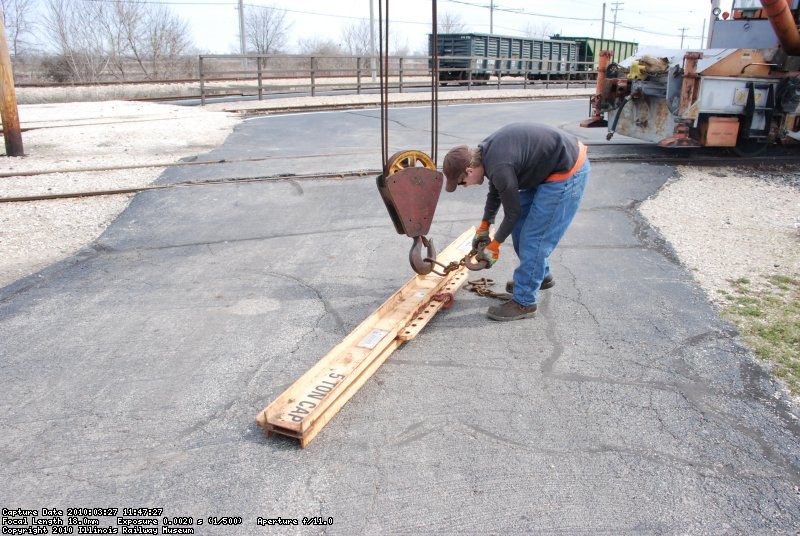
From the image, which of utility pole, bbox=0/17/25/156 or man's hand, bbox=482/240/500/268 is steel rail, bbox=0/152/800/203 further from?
man's hand, bbox=482/240/500/268

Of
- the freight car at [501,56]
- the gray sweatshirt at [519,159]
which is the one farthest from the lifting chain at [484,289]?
the freight car at [501,56]

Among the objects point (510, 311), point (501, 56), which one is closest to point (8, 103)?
point (510, 311)

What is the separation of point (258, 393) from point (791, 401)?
291 centimetres

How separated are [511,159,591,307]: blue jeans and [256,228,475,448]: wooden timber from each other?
62 cm

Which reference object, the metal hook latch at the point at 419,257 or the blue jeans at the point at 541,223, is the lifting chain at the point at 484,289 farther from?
the metal hook latch at the point at 419,257

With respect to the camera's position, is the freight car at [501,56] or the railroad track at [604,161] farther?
the freight car at [501,56]

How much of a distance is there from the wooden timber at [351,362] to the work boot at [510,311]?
392 mm

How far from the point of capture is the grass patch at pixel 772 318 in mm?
3686

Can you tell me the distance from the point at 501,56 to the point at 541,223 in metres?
28.5

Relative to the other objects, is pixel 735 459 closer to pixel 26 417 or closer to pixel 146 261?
pixel 26 417

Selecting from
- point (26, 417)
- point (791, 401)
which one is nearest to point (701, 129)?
point (791, 401)

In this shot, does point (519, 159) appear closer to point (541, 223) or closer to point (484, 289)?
point (541, 223)

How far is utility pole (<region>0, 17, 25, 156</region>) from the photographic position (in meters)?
9.70

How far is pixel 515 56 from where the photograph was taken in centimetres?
3119
